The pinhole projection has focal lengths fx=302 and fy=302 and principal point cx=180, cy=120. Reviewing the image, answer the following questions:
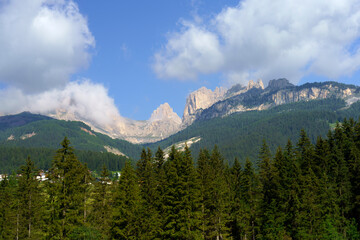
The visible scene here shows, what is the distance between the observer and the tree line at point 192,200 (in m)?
35.9

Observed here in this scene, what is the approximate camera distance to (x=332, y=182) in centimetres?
5441

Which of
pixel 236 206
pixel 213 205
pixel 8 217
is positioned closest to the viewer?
pixel 213 205

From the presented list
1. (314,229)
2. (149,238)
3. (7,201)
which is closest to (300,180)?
(314,229)

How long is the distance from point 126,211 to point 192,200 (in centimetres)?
902

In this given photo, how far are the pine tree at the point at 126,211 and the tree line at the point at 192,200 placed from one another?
13cm

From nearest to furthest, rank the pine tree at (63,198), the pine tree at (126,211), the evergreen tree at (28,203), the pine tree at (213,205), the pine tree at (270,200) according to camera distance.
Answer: the pine tree at (63,198) → the pine tree at (126,211) → the pine tree at (213,205) → the evergreen tree at (28,203) → the pine tree at (270,200)

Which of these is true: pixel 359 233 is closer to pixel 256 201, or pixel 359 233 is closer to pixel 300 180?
pixel 300 180

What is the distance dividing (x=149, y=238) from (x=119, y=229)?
4168 mm

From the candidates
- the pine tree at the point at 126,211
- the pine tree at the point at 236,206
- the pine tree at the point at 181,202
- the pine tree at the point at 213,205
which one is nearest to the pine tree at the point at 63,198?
the pine tree at the point at 126,211

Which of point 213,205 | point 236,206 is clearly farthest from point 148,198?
point 236,206

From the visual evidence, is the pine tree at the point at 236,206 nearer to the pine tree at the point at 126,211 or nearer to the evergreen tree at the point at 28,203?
the pine tree at the point at 126,211

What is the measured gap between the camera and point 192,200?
136ft

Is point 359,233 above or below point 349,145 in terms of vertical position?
below

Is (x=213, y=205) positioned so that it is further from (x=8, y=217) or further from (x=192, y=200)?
(x=8, y=217)
